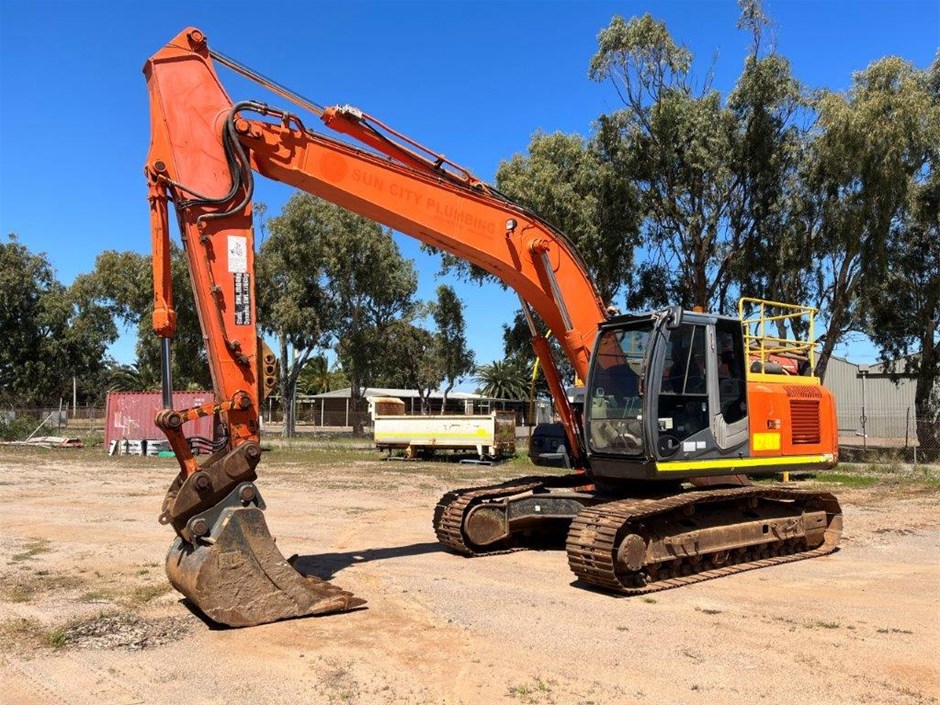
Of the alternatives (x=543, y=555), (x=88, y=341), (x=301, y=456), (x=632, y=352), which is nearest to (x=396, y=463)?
(x=301, y=456)

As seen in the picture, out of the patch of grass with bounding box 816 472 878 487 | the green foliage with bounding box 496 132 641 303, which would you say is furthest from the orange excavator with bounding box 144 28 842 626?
the green foliage with bounding box 496 132 641 303

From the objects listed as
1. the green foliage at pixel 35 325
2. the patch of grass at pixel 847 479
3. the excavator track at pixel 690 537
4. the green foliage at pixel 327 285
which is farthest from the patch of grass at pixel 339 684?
the green foliage at pixel 35 325

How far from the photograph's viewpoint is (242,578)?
20.7 ft

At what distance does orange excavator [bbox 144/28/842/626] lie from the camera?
6.61 meters

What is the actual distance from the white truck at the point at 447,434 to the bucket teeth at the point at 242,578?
62.9 feet

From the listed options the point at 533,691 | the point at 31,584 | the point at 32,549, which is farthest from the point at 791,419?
the point at 32,549

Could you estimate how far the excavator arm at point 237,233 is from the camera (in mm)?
6418

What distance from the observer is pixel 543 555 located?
973 centimetres

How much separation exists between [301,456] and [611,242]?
43.9 ft

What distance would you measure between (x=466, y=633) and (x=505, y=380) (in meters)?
60.3

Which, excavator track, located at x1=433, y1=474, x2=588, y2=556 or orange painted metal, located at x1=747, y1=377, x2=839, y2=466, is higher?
orange painted metal, located at x1=747, y1=377, x2=839, y2=466

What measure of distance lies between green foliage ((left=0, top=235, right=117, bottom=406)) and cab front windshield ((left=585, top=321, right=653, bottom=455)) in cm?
5048

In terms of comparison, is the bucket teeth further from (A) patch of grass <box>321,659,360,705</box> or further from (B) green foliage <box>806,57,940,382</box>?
(B) green foliage <box>806,57,940,382</box>

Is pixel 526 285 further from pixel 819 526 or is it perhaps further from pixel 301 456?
pixel 301 456
